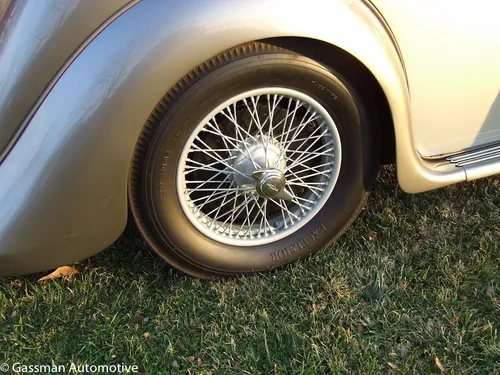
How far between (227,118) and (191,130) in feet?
0.64

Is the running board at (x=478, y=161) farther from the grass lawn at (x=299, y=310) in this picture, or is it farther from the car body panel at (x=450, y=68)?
the grass lawn at (x=299, y=310)

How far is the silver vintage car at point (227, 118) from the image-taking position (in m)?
1.71

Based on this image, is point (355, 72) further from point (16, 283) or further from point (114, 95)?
point (16, 283)

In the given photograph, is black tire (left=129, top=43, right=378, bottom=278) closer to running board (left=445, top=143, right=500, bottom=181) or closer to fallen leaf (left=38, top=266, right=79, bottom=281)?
running board (left=445, top=143, right=500, bottom=181)

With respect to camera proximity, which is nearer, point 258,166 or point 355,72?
point 355,72

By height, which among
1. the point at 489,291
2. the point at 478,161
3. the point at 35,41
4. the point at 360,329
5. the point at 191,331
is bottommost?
the point at 489,291

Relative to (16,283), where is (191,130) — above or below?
above

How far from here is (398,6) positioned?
190cm

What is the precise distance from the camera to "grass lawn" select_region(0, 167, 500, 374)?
6.49 feet

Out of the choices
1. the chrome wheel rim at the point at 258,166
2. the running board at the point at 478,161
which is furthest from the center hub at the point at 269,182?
the running board at the point at 478,161

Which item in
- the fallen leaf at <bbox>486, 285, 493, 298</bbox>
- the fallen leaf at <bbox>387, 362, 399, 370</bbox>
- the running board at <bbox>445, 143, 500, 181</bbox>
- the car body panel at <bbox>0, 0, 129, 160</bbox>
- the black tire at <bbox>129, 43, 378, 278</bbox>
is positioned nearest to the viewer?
the car body panel at <bbox>0, 0, 129, 160</bbox>

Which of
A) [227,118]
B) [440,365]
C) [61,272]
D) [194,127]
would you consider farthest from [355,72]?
[61,272]

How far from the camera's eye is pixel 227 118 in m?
2.06

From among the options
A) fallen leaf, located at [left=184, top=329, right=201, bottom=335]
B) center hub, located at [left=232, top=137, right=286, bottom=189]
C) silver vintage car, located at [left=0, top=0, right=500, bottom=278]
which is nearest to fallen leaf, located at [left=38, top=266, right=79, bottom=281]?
silver vintage car, located at [left=0, top=0, right=500, bottom=278]
